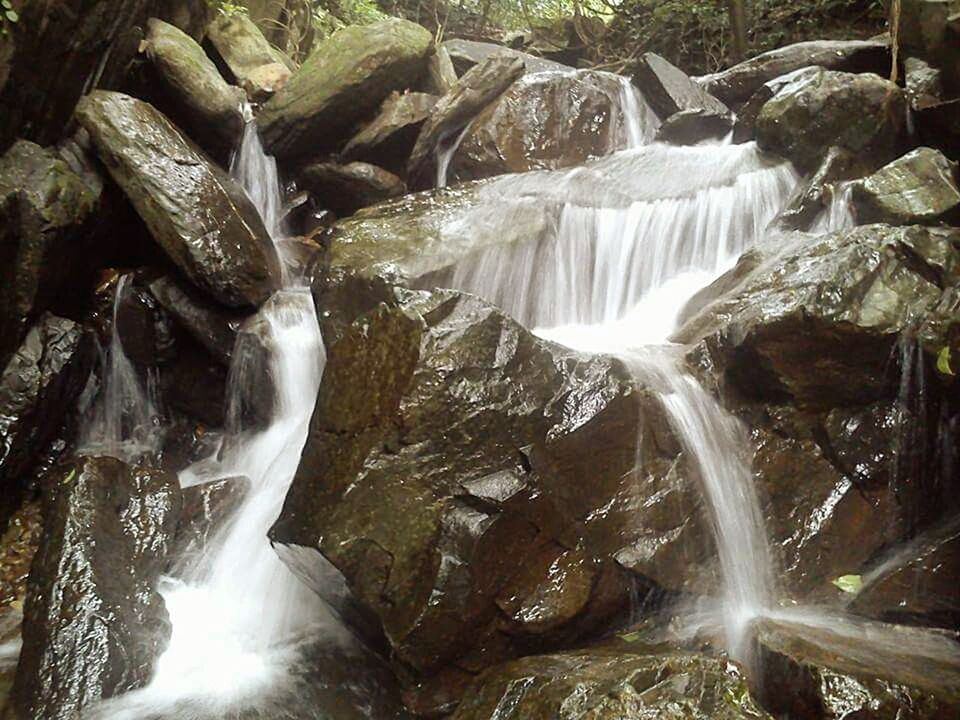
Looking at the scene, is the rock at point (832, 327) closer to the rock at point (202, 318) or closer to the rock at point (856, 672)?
the rock at point (856, 672)

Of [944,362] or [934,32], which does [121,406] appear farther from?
[934,32]

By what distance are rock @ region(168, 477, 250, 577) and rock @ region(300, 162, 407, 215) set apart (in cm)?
399

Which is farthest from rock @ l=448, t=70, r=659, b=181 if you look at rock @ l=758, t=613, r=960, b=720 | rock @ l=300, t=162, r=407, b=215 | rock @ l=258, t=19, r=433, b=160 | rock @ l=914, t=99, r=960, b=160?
rock @ l=758, t=613, r=960, b=720

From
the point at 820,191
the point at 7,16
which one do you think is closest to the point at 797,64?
the point at 820,191

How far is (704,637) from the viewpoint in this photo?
3.80 m

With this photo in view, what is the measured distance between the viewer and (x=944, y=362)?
14.2 feet

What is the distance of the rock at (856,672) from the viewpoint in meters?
2.91

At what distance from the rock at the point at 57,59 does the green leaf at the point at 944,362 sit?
23.6 ft

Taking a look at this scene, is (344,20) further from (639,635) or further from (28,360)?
(639,635)

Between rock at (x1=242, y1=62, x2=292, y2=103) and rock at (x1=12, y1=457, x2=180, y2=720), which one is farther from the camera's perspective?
rock at (x1=242, y1=62, x2=292, y2=103)

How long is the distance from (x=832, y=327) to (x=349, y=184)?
583 centimetres

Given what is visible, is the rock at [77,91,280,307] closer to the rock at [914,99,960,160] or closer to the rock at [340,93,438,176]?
the rock at [340,93,438,176]

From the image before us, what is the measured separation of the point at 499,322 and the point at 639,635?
196cm

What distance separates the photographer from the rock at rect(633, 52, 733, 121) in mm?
Result: 9750
